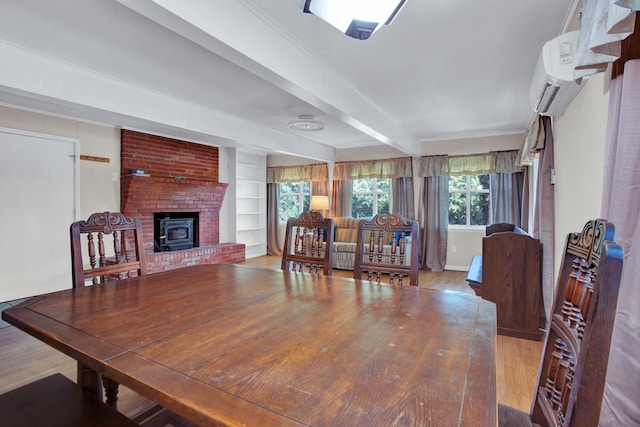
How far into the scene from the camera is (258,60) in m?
2.05

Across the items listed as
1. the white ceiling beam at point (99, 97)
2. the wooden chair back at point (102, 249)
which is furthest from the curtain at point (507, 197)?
the wooden chair back at point (102, 249)

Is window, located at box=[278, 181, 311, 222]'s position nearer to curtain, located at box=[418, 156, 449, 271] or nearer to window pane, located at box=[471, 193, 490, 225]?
curtain, located at box=[418, 156, 449, 271]

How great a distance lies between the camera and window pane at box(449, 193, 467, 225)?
19.3 feet

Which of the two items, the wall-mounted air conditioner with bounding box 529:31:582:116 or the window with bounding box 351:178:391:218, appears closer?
the wall-mounted air conditioner with bounding box 529:31:582:116

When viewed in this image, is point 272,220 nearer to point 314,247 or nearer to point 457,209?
point 457,209

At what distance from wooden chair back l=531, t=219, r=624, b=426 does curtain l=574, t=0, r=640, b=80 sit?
0.64 meters

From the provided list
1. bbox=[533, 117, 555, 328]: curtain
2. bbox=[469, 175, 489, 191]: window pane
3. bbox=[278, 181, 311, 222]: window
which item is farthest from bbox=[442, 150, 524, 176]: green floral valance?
bbox=[278, 181, 311, 222]: window

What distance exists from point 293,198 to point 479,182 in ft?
13.1

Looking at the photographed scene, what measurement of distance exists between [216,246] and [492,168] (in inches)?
193

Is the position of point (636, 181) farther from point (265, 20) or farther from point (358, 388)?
point (265, 20)

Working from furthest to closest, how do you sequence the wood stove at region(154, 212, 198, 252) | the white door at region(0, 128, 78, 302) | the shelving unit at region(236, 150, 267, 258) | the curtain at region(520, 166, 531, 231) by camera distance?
the shelving unit at region(236, 150, 267, 258)
the wood stove at region(154, 212, 198, 252)
the curtain at region(520, 166, 531, 231)
the white door at region(0, 128, 78, 302)

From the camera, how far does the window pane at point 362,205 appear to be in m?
6.77

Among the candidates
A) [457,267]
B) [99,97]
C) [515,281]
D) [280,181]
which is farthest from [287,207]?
[515,281]

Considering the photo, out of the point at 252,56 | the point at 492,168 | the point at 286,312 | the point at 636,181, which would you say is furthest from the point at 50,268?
the point at 492,168
